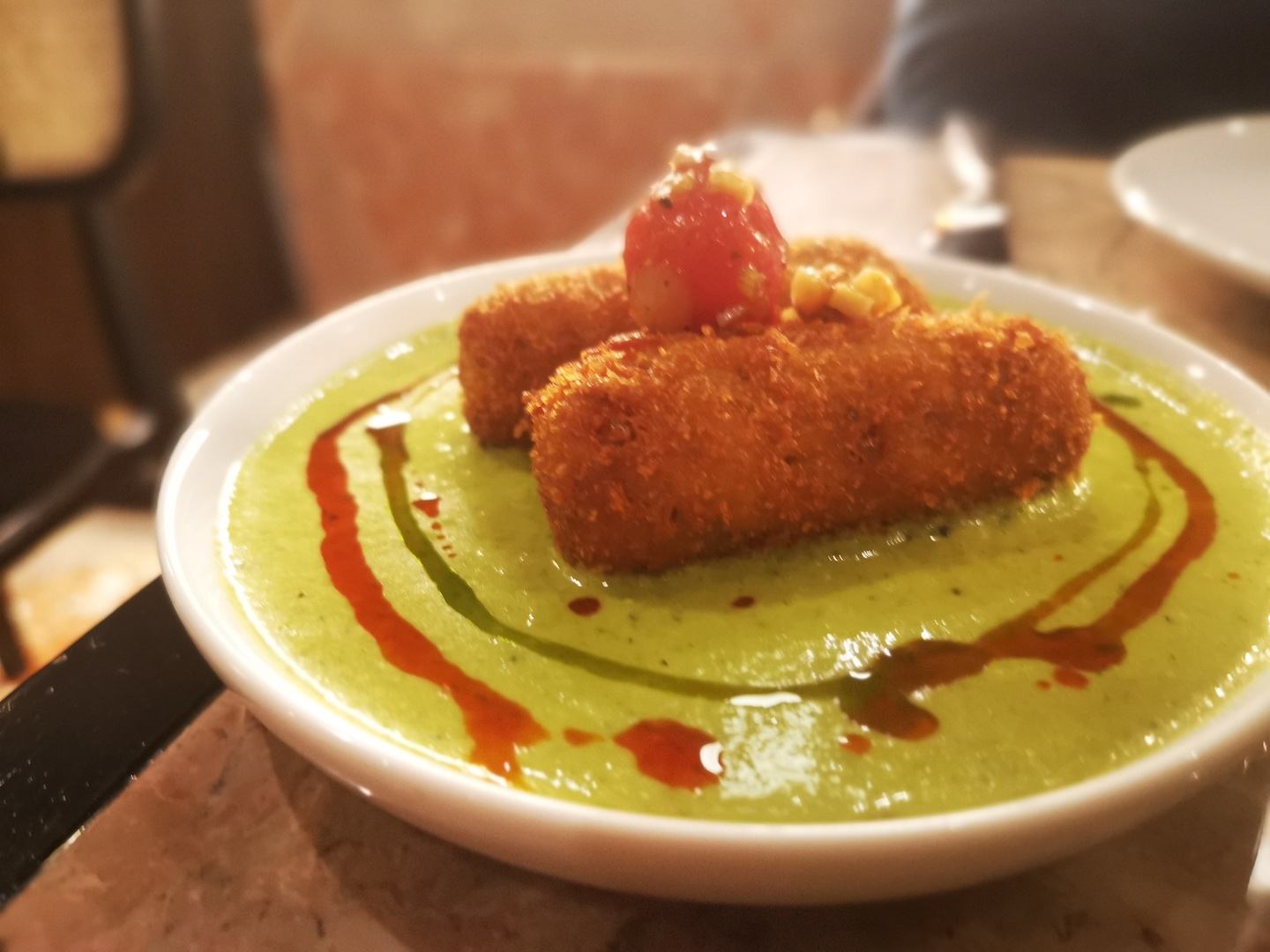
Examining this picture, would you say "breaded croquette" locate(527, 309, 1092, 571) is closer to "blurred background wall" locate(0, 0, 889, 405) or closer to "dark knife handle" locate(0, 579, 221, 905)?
"dark knife handle" locate(0, 579, 221, 905)

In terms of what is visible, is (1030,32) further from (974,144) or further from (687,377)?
(687,377)

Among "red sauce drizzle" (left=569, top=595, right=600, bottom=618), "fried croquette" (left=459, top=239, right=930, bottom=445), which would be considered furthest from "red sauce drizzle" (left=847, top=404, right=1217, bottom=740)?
"fried croquette" (left=459, top=239, right=930, bottom=445)

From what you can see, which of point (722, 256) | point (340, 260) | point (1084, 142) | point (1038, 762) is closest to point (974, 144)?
point (1084, 142)

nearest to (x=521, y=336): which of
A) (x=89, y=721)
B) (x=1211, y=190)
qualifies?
(x=89, y=721)

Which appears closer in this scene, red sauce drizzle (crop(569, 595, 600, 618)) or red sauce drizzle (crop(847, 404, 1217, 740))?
red sauce drizzle (crop(847, 404, 1217, 740))

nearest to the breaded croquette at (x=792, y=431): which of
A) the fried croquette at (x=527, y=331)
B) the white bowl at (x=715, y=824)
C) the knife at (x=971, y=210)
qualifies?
the fried croquette at (x=527, y=331)

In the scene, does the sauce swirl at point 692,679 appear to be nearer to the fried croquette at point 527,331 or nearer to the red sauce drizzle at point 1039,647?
the red sauce drizzle at point 1039,647
